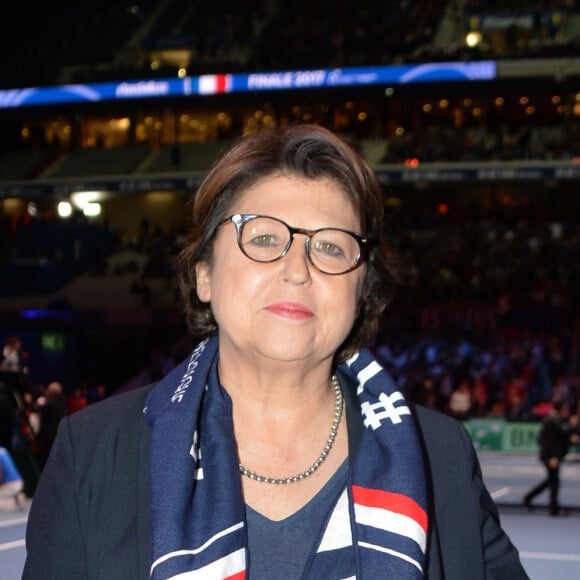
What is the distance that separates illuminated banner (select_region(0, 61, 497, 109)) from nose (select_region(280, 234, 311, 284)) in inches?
1129

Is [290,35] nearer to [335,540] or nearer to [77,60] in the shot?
[77,60]

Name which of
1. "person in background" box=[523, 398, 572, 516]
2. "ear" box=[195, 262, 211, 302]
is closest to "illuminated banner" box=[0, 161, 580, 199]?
"person in background" box=[523, 398, 572, 516]

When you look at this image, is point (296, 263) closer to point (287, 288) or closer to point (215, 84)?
point (287, 288)

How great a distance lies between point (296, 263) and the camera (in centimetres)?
204

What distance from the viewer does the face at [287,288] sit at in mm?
2053

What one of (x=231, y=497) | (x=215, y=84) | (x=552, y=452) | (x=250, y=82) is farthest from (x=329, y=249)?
(x=215, y=84)

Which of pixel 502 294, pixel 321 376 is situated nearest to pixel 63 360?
pixel 502 294

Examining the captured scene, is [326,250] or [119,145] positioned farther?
[119,145]

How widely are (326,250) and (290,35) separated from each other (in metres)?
33.8

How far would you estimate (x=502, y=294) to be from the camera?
24.2m

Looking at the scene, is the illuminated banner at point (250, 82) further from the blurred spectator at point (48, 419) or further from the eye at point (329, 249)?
the eye at point (329, 249)

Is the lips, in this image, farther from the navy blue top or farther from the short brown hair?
the navy blue top

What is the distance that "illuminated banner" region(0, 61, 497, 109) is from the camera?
29.7m

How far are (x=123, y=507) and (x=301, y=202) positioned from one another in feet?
2.40
